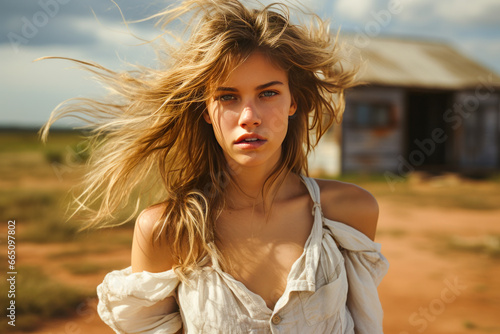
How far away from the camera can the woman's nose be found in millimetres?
1657

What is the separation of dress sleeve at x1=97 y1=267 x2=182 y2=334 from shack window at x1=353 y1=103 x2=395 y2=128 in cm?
1375

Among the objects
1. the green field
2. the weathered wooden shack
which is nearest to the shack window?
the weathered wooden shack

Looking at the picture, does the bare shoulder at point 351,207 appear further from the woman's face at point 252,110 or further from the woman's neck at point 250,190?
the woman's face at point 252,110

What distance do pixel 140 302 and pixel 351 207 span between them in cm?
87

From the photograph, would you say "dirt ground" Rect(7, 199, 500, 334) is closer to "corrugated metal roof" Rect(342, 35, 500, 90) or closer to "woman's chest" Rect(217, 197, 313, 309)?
"woman's chest" Rect(217, 197, 313, 309)

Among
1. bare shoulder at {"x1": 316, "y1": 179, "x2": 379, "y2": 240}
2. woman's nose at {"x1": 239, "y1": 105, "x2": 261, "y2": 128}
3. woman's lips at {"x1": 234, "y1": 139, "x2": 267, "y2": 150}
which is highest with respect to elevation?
woman's nose at {"x1": 239, "y1": 105, "x2": 261, "y2": 128}

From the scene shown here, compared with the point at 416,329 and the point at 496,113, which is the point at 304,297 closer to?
the point at 416,329

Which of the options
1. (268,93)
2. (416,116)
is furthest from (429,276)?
(416,116)

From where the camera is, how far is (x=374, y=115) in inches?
601

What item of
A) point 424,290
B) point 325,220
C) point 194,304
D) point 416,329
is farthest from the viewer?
point 424,290

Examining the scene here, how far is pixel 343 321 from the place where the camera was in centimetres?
176

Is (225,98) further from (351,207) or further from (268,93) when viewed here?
(351,207)

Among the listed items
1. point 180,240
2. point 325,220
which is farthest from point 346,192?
point 180,240

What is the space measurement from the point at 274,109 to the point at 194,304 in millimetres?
743
